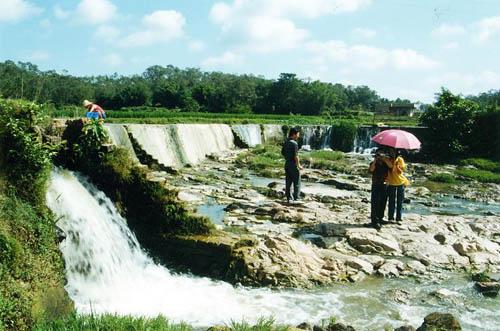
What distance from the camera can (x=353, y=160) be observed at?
29.6 metres

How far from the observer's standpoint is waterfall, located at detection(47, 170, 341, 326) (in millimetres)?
7094

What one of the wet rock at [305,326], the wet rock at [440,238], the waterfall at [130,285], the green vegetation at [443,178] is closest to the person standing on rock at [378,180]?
the wet rock at [440,238]

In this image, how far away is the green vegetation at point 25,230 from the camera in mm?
5438

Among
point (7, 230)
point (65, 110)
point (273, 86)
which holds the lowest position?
point (7, 230)

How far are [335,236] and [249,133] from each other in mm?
25527

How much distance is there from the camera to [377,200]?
422 inches

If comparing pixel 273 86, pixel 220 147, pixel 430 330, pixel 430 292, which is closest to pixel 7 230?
pixel 430 330

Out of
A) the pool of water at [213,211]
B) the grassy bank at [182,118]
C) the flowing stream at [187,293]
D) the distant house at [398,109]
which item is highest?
the distant house at [398,109]

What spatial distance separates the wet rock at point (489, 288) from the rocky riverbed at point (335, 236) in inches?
32.7

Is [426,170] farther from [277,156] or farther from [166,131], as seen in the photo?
[166,131]

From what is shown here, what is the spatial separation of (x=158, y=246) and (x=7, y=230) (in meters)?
3.61

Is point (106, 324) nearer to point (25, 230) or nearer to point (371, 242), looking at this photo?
point (25, 230)

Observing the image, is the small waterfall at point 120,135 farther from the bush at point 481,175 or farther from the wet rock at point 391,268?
the bush at point 481,175

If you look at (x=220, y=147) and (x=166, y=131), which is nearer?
(x=166, y=131)
